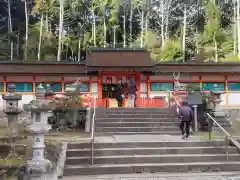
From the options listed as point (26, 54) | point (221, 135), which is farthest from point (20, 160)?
point (26, 54)

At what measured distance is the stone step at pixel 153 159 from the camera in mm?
10078

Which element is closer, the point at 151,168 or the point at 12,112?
the point at 151,168

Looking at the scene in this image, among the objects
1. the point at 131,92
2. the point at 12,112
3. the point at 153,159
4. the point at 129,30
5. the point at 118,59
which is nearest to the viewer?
the point at 153,159

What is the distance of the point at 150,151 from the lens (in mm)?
10711

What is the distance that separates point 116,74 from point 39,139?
1420cm

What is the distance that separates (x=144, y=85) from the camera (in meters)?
22.5

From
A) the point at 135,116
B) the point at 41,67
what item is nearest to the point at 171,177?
the point at 135,116

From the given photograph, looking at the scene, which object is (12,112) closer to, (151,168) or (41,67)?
(151,168)

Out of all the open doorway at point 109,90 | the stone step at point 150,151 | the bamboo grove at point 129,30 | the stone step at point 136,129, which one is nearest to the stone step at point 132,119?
the stone step at point 136,129

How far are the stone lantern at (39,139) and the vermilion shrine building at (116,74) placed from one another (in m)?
12.4

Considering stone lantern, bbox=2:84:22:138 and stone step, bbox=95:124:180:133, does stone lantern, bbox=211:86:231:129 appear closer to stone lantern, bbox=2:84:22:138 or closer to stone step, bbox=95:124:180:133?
stone step, bbox=95:124:180:133

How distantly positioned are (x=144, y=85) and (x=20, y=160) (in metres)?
14.6

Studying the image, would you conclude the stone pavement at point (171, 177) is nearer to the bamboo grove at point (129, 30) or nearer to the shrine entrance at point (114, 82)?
the shrine entrance at point (114, 82)

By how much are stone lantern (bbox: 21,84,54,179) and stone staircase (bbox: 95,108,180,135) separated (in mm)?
5283
